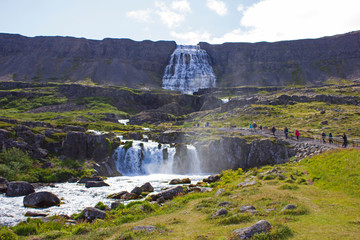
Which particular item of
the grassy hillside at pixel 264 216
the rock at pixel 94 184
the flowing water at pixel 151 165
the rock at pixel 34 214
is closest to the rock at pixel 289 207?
the grassy hillside at pixel 264 216

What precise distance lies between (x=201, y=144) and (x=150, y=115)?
67.6 m

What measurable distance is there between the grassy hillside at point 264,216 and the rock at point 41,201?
918cm

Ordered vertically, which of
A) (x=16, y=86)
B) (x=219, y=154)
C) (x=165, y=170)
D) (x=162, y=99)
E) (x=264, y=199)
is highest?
(x=16, y=86)

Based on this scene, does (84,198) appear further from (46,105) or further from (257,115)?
(46,105)

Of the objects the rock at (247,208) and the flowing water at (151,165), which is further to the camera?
the flowing water at (151,165)

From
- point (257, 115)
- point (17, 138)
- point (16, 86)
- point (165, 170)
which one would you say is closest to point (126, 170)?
point (165, 170)

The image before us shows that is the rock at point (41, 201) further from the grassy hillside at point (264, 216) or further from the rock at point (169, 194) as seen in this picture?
the rock at point (169, 194)

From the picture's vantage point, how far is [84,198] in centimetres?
3291

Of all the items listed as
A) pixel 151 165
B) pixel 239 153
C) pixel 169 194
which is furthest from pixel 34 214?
pixel 239 153

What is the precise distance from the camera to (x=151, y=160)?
58.0m

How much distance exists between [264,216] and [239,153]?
38624mm

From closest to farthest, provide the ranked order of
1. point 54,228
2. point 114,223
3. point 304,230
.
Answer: point 304,230 → point 114,223 → point 54,228

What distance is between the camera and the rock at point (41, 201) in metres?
29.1

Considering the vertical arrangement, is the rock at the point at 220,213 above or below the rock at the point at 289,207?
below
